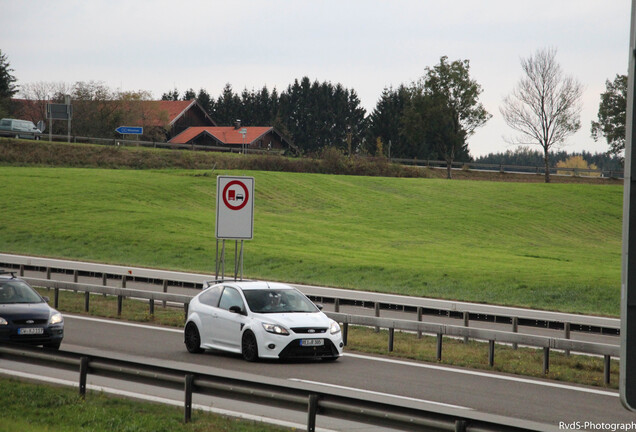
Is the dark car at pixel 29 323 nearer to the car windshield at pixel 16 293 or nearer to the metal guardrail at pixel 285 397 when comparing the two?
the car windshield at pixel 16 293

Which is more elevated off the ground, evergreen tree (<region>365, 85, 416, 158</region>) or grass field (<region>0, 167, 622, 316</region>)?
evergreen tree (<region>365, 85, 416, 158</region>)

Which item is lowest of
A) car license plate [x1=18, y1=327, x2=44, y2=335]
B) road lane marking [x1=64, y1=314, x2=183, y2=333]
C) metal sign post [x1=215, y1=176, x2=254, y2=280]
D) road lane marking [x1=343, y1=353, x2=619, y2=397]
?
road lane marking [x1=64, y1=314, x2=183, y2=333]

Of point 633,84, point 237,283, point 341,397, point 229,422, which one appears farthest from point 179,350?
point 633,84

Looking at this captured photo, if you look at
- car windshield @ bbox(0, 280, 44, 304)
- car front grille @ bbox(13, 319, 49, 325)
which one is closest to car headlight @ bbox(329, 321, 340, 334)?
car front grille @ bbox(13, 319, 49, 325)

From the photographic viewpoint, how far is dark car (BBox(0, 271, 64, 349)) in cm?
1584

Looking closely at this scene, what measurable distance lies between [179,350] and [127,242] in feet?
86.3

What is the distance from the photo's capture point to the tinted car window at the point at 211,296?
17438 millimetres

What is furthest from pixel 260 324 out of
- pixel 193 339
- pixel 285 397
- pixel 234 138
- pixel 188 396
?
pixel 234 138

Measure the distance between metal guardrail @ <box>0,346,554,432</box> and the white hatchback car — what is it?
3359mm

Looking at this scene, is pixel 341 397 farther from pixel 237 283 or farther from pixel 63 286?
pixel 63 286

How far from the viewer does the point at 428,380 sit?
47.5 feet

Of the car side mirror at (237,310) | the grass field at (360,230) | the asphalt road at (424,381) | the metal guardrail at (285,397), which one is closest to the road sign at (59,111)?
the grass field at (360,230)

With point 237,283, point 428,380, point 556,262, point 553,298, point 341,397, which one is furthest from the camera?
point 556,262

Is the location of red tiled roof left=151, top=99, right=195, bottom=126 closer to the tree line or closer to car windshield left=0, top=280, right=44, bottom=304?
the tree line
